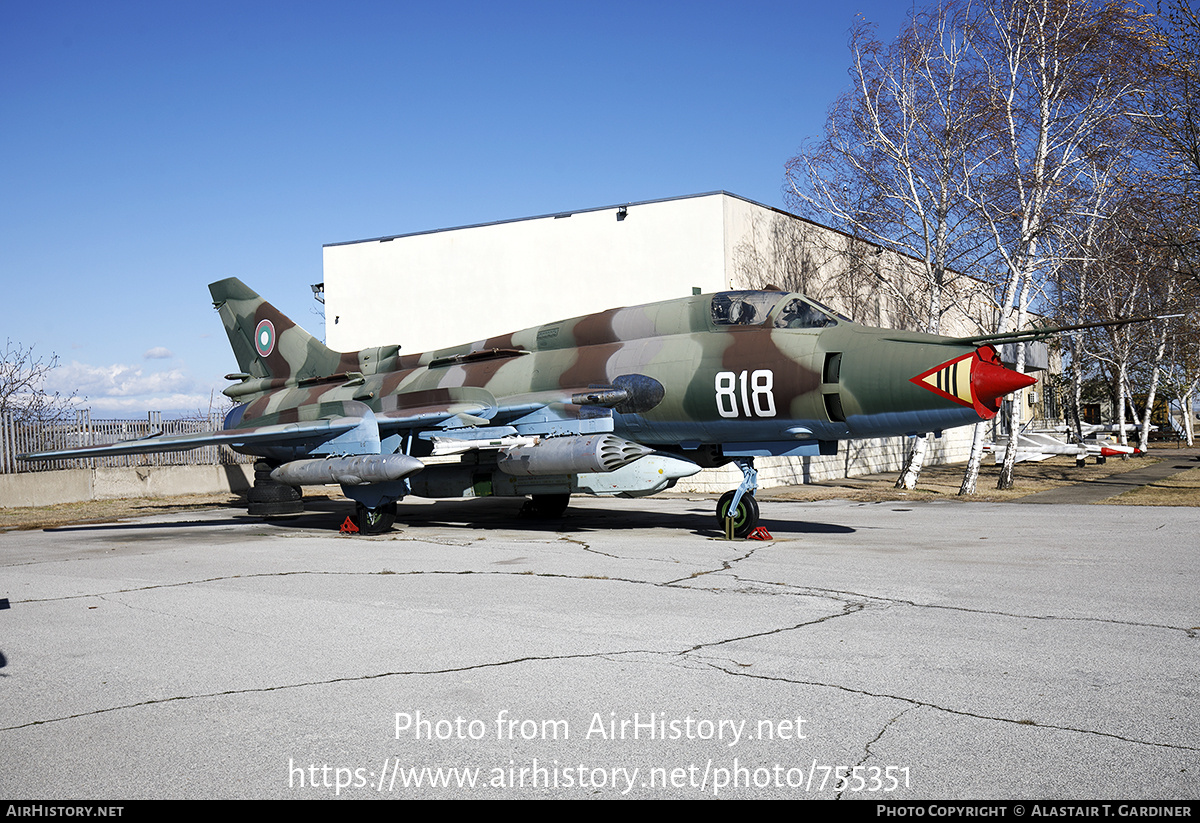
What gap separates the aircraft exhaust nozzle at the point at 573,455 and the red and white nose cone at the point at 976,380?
3951 millimetres

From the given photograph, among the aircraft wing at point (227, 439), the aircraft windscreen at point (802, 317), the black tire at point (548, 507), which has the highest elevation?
the aircraft windscreen at point (802, 317)

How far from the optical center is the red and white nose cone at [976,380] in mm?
10125

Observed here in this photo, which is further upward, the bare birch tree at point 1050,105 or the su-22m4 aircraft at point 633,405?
the bare birch tree at point 1050,105

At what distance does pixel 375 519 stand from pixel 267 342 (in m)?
6.31

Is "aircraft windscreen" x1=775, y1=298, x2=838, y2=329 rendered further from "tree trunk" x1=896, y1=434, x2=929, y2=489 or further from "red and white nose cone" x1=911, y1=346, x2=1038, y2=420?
"tree trunk" x1=896, y1=434, x2=929, y2=489

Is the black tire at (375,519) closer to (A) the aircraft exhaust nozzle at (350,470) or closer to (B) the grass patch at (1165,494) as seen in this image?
(A) the aircraft exhaust nozzle at (350,470)

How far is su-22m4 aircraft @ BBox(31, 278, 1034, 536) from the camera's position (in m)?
10.8

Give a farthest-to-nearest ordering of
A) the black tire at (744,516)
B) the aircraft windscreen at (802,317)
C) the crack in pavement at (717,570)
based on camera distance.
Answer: the black tire at (744,516) → the aircraft windscreen at (802,317) → the crack in pavement at (717,570)

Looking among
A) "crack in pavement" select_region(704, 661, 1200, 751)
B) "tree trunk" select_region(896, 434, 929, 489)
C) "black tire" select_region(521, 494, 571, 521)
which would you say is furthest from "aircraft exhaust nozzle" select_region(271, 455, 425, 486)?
"tree trunk" select_region(896, 434, 929, 489)

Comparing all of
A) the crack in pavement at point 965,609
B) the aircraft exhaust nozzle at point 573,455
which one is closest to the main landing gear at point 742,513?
the aircraft exhaust nozzle at point 573,455

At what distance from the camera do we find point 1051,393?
184ft

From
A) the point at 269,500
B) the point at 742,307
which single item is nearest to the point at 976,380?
the point at 742,307

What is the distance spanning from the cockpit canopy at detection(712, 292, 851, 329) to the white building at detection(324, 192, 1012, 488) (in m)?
9.65

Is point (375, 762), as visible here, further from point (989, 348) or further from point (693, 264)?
point (693, 264)
